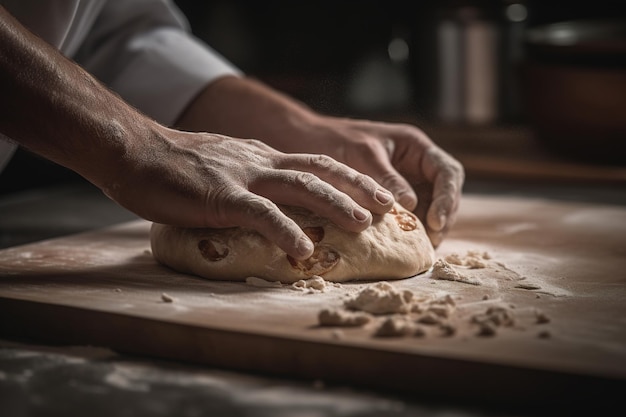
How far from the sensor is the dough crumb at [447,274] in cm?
131

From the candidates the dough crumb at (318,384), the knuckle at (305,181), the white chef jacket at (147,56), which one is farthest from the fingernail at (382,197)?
the white chef jacket at (147,56)

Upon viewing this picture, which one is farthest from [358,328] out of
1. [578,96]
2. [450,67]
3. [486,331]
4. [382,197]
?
[450,67]

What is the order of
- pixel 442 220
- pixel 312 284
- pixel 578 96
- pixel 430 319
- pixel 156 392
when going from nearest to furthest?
pixel 156 392, pixel 430 319, pixel 312 284, pixel 442 220, pixel 578 96

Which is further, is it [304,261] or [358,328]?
[304,261]

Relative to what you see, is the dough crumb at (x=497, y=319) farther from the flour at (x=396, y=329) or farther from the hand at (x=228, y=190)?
the hand at (x=228, y=190)

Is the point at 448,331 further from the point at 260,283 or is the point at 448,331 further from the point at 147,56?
the point at 147,56

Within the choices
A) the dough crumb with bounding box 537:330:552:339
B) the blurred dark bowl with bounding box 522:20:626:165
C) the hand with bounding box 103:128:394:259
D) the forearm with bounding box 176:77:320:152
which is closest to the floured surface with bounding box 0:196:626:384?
the dough crumb with bounding box 537:330:552:339

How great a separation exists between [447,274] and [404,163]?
463 mm

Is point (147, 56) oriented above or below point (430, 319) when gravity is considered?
above

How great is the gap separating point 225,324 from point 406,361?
0.80 ft

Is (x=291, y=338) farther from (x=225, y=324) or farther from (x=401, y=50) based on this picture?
(x=401, y=50)

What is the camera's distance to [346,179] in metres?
1.33

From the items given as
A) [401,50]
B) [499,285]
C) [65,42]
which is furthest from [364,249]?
[401,50]

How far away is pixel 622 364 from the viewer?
912 millimetres
